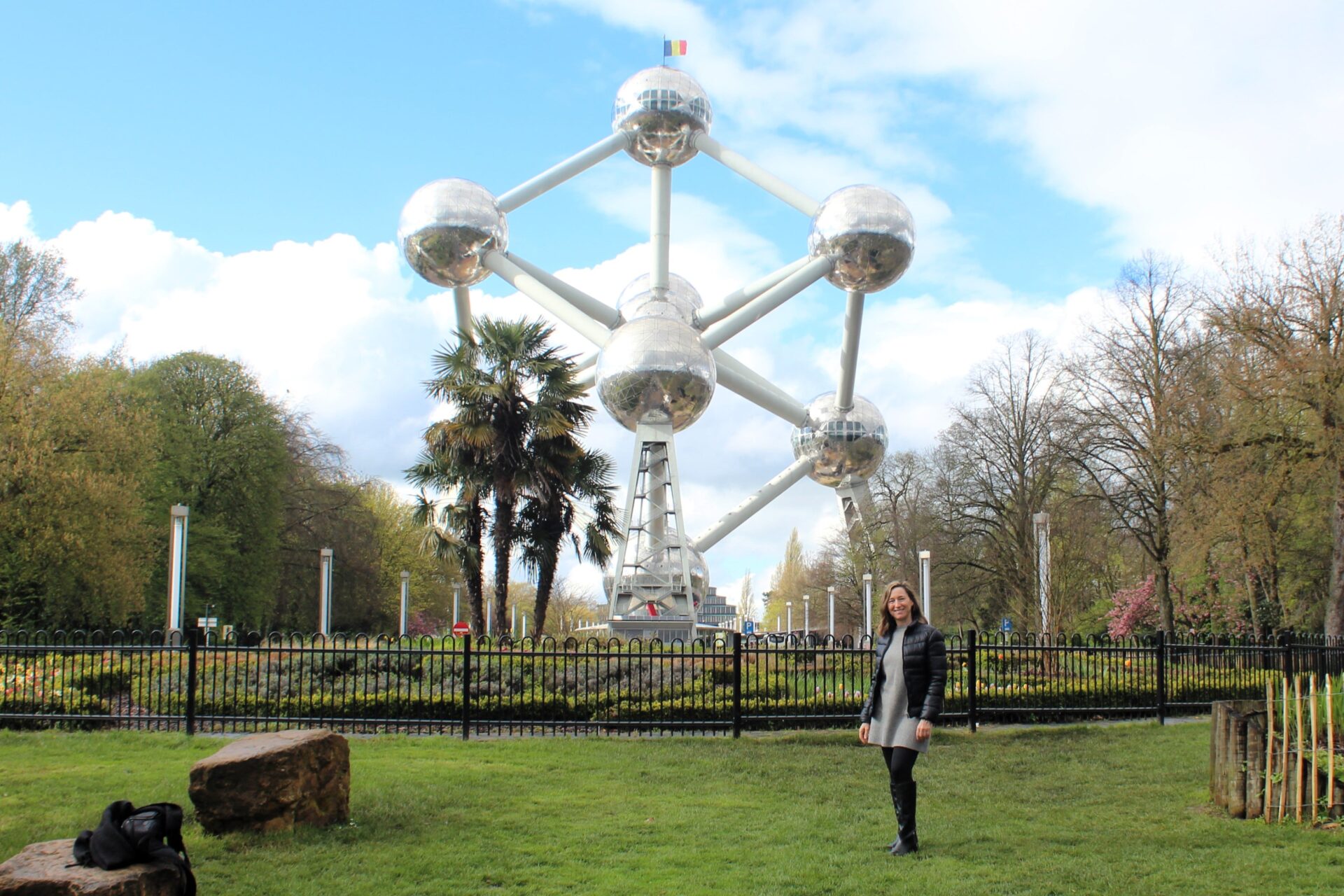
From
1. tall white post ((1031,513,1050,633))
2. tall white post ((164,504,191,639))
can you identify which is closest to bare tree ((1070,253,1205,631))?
tall white post ((1031,513,1050,633))

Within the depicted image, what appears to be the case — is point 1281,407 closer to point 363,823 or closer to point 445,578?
point 363,823

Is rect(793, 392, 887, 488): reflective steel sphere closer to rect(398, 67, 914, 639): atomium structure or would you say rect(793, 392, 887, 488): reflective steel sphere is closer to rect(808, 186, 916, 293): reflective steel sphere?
rect(398, 67, 914, 639): atomium structure

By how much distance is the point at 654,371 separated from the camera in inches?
755

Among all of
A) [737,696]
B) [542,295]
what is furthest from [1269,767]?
[542,295]

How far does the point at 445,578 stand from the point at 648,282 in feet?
100

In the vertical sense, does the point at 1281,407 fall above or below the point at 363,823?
above

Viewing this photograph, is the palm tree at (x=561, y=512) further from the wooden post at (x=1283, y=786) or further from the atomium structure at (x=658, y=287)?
the wooden post at (x=1283, y=786)

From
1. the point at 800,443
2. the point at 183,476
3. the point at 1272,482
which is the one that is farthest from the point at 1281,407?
the point at 183,476

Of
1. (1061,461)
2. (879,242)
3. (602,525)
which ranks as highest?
(879,242)

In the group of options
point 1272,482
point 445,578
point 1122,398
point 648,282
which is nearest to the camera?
point 1272,482

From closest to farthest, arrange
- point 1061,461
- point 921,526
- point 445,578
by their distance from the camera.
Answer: point 1061,461, point 921,526, point 445,578

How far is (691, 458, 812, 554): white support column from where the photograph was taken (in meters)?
27.4

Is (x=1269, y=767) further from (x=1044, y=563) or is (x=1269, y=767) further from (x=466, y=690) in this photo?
(x=1044, y=563)

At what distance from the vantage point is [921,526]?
113 ft
